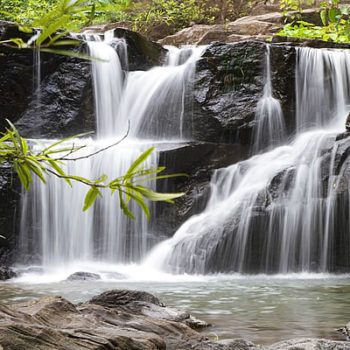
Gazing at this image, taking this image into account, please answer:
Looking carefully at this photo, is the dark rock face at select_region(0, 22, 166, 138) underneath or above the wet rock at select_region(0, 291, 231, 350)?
above

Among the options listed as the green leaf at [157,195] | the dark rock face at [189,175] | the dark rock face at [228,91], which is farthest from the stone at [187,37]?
the green leaf at [157,195]

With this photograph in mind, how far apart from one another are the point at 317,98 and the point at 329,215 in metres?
4.28

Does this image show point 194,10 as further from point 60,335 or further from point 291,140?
point 60,335

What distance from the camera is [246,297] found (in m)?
6.76

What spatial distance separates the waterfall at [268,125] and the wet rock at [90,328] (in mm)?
8317

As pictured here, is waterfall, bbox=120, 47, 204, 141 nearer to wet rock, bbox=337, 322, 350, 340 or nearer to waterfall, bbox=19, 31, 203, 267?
waterfall, bbox=19, 31, 203, 267

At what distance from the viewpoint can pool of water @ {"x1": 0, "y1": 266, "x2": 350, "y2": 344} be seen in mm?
4883

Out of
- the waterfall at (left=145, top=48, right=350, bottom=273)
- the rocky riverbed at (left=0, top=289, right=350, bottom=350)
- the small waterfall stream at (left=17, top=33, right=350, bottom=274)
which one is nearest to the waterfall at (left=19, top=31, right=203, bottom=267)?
the small waterfall stream at (left=17, top=33, right=350, bottom=274)

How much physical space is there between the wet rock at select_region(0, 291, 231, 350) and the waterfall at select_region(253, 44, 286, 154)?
8317 millimetres

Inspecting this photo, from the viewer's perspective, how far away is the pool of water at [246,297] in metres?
4.88

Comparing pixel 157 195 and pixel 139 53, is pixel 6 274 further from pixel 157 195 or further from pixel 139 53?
pixel 157 195

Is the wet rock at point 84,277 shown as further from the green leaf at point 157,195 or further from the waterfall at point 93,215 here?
the green leaf at point 157,195

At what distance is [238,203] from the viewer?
1020 cm

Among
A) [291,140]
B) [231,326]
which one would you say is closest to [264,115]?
[291,140]
